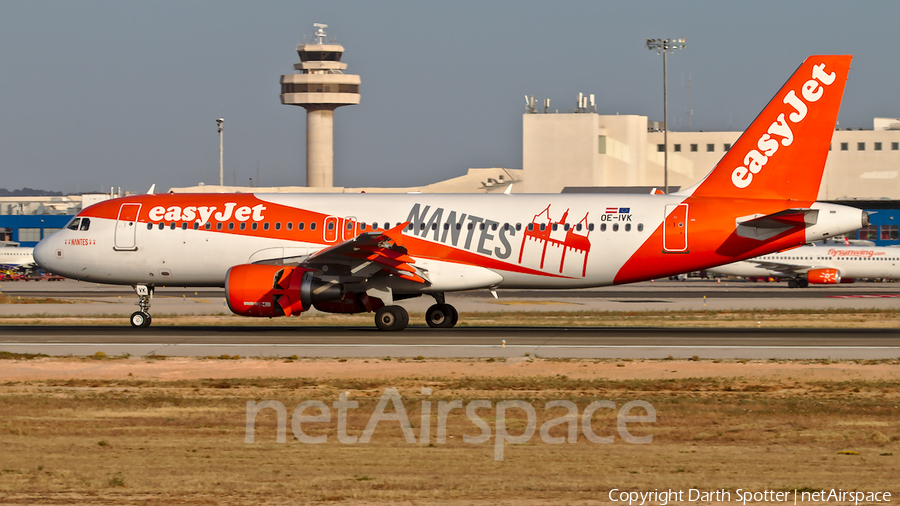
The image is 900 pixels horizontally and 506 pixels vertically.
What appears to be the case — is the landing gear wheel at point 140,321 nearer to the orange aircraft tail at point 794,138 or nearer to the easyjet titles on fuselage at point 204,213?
the easyjet titles on fuselage at point 204,213

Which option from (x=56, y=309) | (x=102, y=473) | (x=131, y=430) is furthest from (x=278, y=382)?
(x=56, y=309)

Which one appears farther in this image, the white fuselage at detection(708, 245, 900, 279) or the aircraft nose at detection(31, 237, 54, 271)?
the white fuselage at detection(708, 245, 900, 279)

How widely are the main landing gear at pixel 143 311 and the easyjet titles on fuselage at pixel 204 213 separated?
227 centimetres

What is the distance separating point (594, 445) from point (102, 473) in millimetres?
5975

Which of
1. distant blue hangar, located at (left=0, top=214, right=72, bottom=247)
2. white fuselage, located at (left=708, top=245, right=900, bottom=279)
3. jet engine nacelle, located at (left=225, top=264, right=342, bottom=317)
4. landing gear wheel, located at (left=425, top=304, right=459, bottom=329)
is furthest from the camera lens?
distant blue hangar, located at (left=0, top=214, right=72, bottom=247)

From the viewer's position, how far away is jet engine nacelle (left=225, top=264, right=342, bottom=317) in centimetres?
2622

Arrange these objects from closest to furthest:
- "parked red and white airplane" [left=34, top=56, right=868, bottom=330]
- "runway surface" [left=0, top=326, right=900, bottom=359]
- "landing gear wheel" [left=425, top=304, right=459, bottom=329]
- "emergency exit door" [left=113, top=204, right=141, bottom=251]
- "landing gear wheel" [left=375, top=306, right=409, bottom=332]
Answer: "runway surface" [left=0, top=326, right=900, bottom=359]
"parked red and white airplane" [left=34, top=56, right=868, bottom=330]
"landing gear wheel" [left=375, top=306, right=409, bottom=332]
"landing gear wheel" [left=425, top=304, right=459, bottom=329]
"emergency exit door" [left=113, top=204, right=141, bottom=251]

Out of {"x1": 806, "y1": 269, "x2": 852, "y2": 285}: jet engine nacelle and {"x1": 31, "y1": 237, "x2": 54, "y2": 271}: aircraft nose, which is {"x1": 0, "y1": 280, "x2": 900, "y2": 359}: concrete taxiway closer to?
{"x1": 31, "y1": 237, "x2": 54, "y2": 271}: aircraft nose

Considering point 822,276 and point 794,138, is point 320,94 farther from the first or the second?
point 794,138

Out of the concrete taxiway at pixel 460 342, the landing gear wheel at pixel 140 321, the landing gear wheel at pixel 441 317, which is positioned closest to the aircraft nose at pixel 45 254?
the concrete taxiway at pixel 460 342

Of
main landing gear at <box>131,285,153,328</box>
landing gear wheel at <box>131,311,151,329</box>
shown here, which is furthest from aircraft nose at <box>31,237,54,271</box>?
landing gear wheel at <box>131,311,151,329</box>

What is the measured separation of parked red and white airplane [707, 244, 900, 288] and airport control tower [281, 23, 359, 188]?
69.4 m

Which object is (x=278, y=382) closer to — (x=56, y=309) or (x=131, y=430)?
(x=131, y=430)

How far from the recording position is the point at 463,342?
80.4ft
